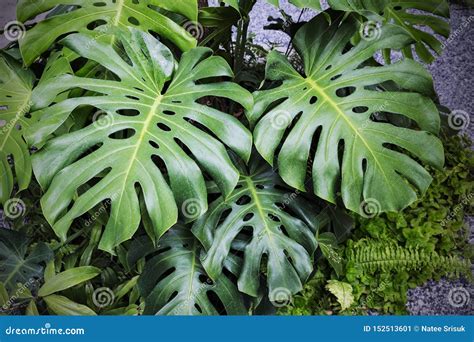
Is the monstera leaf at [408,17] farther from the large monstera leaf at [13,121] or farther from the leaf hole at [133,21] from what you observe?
the large monstera leaf at [13,121]

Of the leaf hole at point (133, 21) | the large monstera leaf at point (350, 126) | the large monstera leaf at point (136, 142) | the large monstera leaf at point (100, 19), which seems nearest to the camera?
the large monstera leaf at point (136, 142)

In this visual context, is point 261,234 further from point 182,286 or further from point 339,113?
point 339,113

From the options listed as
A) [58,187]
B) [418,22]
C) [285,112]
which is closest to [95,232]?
[58,187]

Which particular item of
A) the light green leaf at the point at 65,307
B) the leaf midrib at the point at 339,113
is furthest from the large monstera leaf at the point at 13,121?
the leaf midrib at the point at 339,113

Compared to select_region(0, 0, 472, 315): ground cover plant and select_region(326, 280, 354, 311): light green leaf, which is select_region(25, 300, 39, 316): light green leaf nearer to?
select_region(0, 0, 472, 315): ground cover plant

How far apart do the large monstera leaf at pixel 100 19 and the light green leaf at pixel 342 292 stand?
0.78 m

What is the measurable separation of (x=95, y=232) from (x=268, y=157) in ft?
2.04

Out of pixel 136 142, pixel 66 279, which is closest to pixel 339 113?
pixel 136 142

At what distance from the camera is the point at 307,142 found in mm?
1250

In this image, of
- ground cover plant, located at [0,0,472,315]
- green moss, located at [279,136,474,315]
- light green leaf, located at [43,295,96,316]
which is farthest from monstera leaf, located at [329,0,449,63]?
light green leaf, located at [43,295,96,316]

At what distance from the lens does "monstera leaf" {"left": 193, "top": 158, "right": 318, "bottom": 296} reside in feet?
4.09

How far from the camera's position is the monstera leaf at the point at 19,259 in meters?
1.49

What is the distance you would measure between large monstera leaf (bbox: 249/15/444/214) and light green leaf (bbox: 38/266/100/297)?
1.93 ft

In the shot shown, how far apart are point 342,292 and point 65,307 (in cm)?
76
